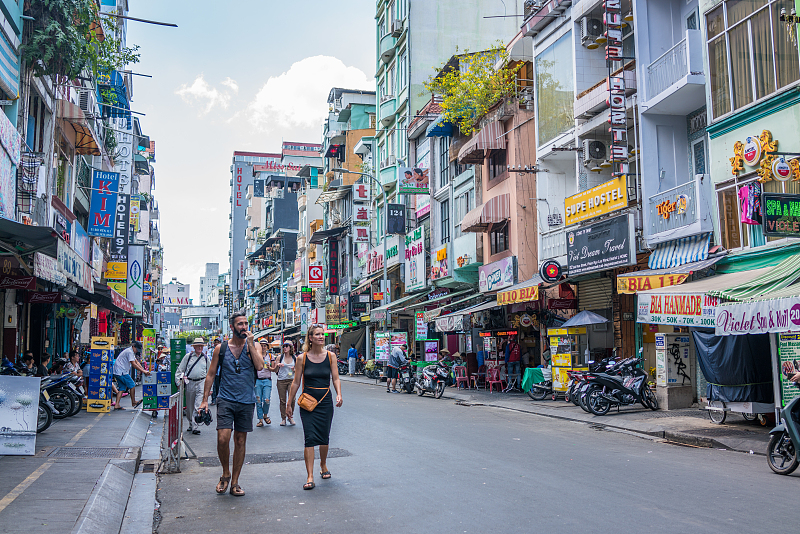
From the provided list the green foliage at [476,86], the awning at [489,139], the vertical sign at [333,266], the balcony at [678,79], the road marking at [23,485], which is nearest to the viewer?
the road marking at [23,485]

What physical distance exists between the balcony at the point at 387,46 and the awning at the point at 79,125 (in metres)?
21.3

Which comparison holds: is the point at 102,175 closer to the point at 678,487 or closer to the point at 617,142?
the point at 617,142

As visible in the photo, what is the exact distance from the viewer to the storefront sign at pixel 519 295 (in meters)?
21.1

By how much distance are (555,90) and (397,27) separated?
21.0m

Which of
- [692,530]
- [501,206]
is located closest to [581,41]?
[501,206]

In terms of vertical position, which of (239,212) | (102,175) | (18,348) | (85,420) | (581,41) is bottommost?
(85,420)

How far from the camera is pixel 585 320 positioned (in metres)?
19.1

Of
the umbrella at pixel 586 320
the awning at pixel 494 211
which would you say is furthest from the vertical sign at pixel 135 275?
the umbrella at pixel 586 320

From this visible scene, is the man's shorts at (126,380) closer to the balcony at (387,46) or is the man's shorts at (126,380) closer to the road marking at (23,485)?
the road marking at (23,485)

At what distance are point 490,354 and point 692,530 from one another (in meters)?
19.9

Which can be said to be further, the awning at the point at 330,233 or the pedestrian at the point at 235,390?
the awning at the point at 330,233

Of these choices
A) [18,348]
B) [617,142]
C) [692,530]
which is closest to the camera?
[692,530]

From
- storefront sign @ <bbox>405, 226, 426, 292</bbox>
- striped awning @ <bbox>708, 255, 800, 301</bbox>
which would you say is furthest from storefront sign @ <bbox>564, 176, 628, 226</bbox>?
storefront sign @ <bbox>405, 226, 426, 292</bbox>

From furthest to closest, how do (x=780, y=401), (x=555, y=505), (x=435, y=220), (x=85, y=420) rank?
(x=435, y=220)
(x=85, y=420)
(x=780, y=401)
(x=555, y=505)
